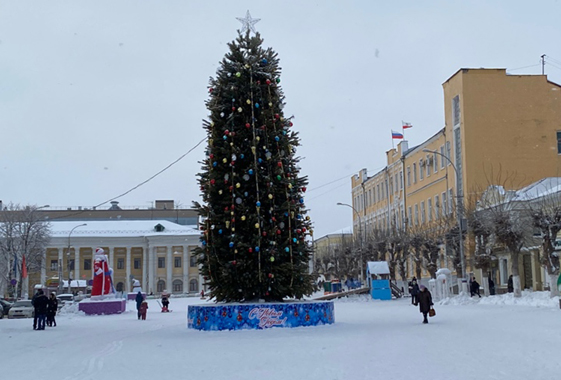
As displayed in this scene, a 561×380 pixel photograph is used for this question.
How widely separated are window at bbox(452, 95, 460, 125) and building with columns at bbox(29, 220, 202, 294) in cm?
Answer: 6579

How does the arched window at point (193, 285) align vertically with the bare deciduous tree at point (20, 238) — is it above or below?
below

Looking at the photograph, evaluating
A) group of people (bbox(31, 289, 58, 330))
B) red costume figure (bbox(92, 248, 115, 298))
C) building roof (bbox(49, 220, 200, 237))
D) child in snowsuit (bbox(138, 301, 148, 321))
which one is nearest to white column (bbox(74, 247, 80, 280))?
building roof (bbox(49, 220, 200, 237))

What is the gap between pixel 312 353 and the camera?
1586 centimetres

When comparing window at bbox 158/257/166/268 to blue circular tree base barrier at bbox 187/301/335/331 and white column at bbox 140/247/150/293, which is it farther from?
blue circular tree base barrier at bbox 187/301/335/331

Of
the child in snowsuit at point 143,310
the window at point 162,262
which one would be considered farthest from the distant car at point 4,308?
the window at point 162,262

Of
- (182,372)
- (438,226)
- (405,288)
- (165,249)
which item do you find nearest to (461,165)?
(438,226)

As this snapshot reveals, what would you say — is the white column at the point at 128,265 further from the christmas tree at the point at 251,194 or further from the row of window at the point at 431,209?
the christmas tree at the point at 251,194

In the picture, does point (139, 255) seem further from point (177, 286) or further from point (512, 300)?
point (512, 300)

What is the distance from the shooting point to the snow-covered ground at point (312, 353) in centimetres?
1291

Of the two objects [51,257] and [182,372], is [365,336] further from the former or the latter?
[51,257]

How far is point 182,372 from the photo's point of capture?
13.5 meters

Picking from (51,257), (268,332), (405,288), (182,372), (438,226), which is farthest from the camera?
(51,257)

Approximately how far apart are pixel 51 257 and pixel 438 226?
254 ft

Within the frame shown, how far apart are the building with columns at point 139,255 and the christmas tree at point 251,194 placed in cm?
9301
